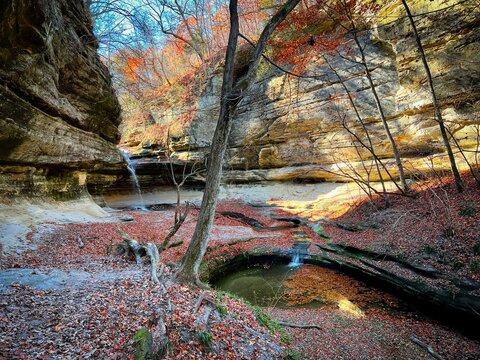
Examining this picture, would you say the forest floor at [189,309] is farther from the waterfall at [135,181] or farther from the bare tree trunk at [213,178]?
the waterfall at [135,181]

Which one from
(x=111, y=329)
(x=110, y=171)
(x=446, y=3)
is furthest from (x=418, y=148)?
(x=110, y=171)

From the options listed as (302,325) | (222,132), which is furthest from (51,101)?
(302,325)

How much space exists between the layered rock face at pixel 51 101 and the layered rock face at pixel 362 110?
9.60m

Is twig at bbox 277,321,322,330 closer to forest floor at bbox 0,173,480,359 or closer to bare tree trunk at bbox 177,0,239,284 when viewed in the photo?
forest floor at bbox 0,173,480,359

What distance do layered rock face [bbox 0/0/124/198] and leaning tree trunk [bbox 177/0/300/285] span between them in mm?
7100

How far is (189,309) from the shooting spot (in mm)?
4914

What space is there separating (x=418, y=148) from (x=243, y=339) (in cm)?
1727

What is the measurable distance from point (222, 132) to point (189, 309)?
3.83 m

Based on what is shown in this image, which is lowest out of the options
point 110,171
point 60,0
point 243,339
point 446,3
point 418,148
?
point 243,339

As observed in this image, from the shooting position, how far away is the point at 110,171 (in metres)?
20.0

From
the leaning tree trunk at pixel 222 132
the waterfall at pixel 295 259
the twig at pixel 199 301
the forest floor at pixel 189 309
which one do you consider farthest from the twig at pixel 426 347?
the waterfall at pixel 295 259

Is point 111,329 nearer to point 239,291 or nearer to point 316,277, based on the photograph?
point 239,291

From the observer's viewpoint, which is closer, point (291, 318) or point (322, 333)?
point (322, 333)

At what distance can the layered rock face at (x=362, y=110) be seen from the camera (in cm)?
1398
